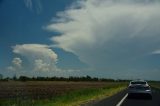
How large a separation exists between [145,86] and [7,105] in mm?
14612

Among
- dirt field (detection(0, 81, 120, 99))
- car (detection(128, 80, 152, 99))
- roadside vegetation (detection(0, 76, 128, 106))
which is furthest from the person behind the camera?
dirt field (detection(0, 81, 120, 99))

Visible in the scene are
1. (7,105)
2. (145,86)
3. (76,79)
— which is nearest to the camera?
(7,105)

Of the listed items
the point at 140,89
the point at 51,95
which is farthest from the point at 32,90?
the point at 140,89

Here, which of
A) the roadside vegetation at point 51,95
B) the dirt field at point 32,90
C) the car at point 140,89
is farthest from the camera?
the dirt field at point 32,90

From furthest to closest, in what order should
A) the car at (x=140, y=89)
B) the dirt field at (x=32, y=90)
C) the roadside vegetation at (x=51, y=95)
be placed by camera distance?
the dirt field at (x=32, y=90) < the car at (x=140, y=89) < the roadside vegetation at (x=51, y=95)

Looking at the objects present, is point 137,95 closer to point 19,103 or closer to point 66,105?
point 66,105

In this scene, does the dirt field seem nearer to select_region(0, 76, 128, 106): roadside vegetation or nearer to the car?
select_region(0, 76, 128, 106): roadside vegetation

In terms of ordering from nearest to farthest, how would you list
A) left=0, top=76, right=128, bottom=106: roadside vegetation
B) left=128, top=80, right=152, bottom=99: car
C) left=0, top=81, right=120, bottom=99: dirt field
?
1. left=0, top=76, right=128, bottom=106: roadside vegetation
2. left=128, top=80, right=152, bottom=99: car
3. left=0, top=81, right=120, bottom=99: dirt field

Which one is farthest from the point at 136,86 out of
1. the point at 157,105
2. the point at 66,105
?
the point at 66,105

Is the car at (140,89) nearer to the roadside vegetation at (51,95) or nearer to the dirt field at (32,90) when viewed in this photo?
the roadside vegetation at (51,95)

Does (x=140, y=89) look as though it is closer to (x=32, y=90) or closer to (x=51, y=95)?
(x=51, y=95)

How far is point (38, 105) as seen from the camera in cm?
2362

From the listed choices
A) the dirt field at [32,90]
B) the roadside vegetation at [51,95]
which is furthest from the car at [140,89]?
the dirt field at [32,90]

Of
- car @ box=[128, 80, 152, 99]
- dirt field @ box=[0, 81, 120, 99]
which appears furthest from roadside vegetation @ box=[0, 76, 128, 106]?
car @ box=[128, 80, 152, 99]
